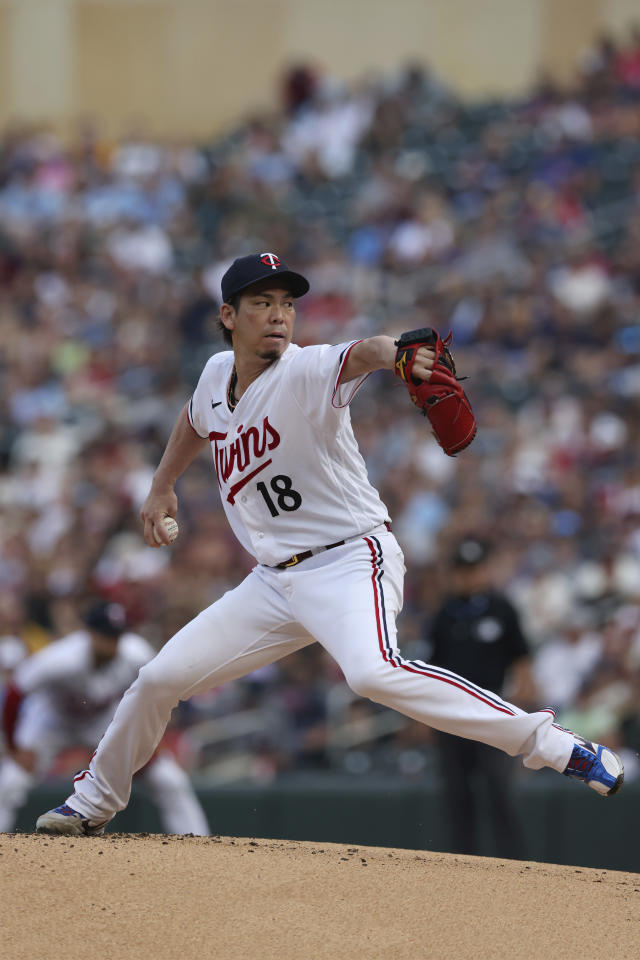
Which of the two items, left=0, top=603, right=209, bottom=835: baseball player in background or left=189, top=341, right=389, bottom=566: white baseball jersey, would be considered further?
left=0, top=603, right=209, bottom=835: baseball player in background

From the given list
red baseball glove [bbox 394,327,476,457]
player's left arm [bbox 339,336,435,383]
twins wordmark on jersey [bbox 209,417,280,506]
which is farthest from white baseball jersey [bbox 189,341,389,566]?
red baseball glove [bbox 394,327,476,457]

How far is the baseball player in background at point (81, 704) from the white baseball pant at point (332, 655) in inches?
93.4

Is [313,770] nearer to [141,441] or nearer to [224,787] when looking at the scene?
[224,787]

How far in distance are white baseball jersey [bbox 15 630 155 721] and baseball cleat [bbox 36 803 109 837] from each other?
93.7 inches

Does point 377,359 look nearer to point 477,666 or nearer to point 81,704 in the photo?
point 477,666

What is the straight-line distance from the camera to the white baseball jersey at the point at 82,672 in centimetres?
750

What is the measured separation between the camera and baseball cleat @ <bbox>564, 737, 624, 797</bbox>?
4398 millimetres

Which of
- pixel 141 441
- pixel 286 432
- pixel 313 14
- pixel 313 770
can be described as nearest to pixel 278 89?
pixel 313 14

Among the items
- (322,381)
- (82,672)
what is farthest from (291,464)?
(82,672)

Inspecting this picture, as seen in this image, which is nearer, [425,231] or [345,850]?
[345,850]

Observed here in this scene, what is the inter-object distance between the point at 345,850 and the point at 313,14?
59.7 ft

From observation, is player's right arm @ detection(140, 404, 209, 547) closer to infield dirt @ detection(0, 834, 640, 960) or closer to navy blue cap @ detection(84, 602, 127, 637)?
infield dirt @ detection(0, 834, 640, 960)

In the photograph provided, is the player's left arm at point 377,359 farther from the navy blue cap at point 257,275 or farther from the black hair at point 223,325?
the black hair at point 223,325

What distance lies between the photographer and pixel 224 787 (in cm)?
834
